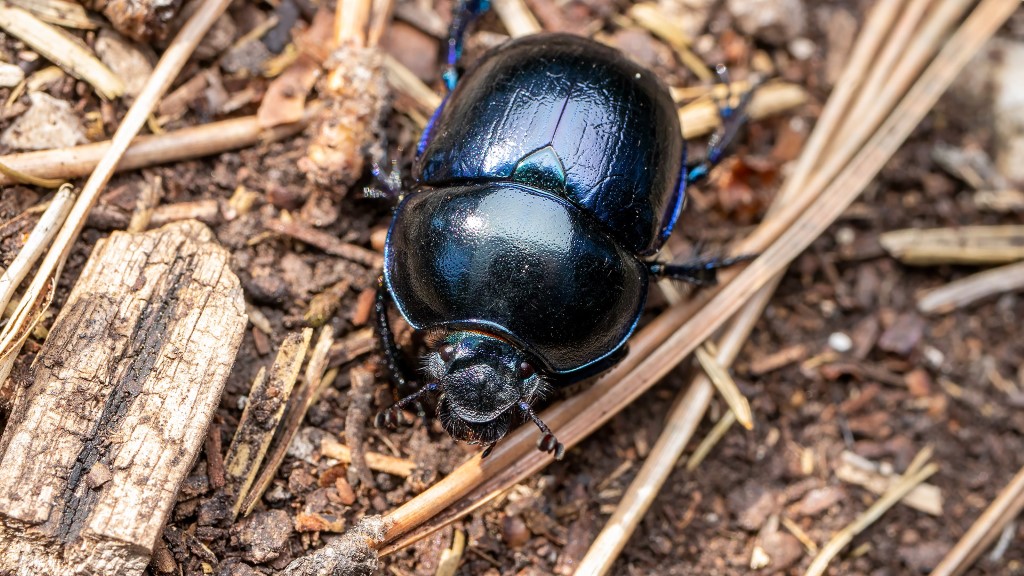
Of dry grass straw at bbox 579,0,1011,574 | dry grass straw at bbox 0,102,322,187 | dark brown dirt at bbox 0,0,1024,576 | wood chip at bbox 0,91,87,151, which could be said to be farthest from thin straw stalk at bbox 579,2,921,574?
wood chip at bbox 0,91,87,151

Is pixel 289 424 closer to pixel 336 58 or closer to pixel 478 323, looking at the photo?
pixel 478 323

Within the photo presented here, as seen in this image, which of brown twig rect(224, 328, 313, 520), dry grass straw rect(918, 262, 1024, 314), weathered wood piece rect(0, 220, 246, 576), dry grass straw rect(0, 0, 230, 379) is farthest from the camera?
dry grass straw rect(918, 262, 1024, 314)

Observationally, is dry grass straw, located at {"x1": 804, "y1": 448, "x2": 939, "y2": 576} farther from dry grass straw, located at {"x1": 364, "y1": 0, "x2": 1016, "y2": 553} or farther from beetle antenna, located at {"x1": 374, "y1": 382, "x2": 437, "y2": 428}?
beetle antenna, located at {"x1": 374, "y1": 382, "x2": 437, "y2": 428}

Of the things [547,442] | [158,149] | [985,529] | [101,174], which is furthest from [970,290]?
[101,174]

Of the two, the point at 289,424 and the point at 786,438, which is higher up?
the point at 289,424

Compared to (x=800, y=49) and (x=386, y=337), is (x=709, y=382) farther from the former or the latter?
(x=800, y=49)

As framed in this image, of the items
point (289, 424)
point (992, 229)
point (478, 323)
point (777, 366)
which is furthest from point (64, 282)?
point (992, 229)

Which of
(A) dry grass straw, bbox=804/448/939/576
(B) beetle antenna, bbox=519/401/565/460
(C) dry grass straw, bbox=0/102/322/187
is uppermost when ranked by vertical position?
(C) dry grass straw, bbox=0/102/322/187
